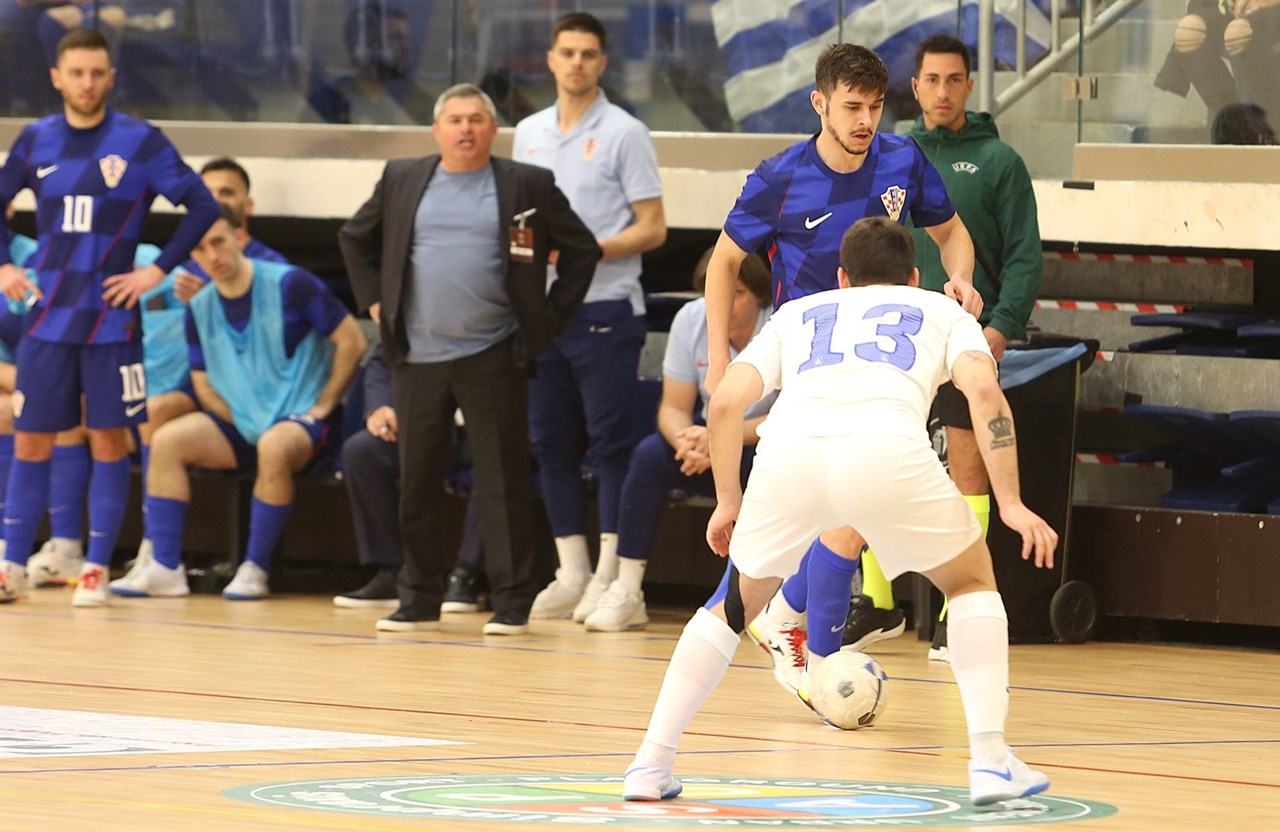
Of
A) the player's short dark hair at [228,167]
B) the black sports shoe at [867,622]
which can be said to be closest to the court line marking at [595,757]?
the black sports shoe at [867,622]

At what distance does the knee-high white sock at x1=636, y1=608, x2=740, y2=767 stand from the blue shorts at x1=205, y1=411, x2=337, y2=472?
18.0 ft

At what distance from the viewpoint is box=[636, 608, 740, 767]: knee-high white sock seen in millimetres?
4582

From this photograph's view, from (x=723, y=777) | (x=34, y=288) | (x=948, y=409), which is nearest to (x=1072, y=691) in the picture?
(x=948, y=409)

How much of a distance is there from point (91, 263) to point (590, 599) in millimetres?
2420

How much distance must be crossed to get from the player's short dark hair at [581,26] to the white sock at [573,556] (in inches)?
76.4

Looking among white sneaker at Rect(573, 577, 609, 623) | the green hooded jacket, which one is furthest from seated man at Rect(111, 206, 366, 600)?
the green hooded jacket

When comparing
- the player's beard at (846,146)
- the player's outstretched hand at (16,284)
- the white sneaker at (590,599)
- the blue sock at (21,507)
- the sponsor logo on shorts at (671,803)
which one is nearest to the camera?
the sponsor logo on shorts at (671,803)

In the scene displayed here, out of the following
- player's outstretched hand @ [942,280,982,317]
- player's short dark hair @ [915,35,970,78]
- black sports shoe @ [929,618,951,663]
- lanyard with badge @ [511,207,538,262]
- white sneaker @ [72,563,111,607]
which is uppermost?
player's short dark hair @ [915,35,970,78]

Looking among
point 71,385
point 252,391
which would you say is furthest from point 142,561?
point 71,385

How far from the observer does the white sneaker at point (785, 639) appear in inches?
247

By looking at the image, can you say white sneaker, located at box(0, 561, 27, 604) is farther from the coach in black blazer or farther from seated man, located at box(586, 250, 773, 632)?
seated man, located at box(586, 250, 773, 632)

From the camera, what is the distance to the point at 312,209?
1073 cm

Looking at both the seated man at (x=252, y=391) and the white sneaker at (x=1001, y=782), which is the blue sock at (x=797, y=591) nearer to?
the white sneaker at (x=1001, y=782)

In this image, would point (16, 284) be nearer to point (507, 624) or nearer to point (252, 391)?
point (252, 391)
